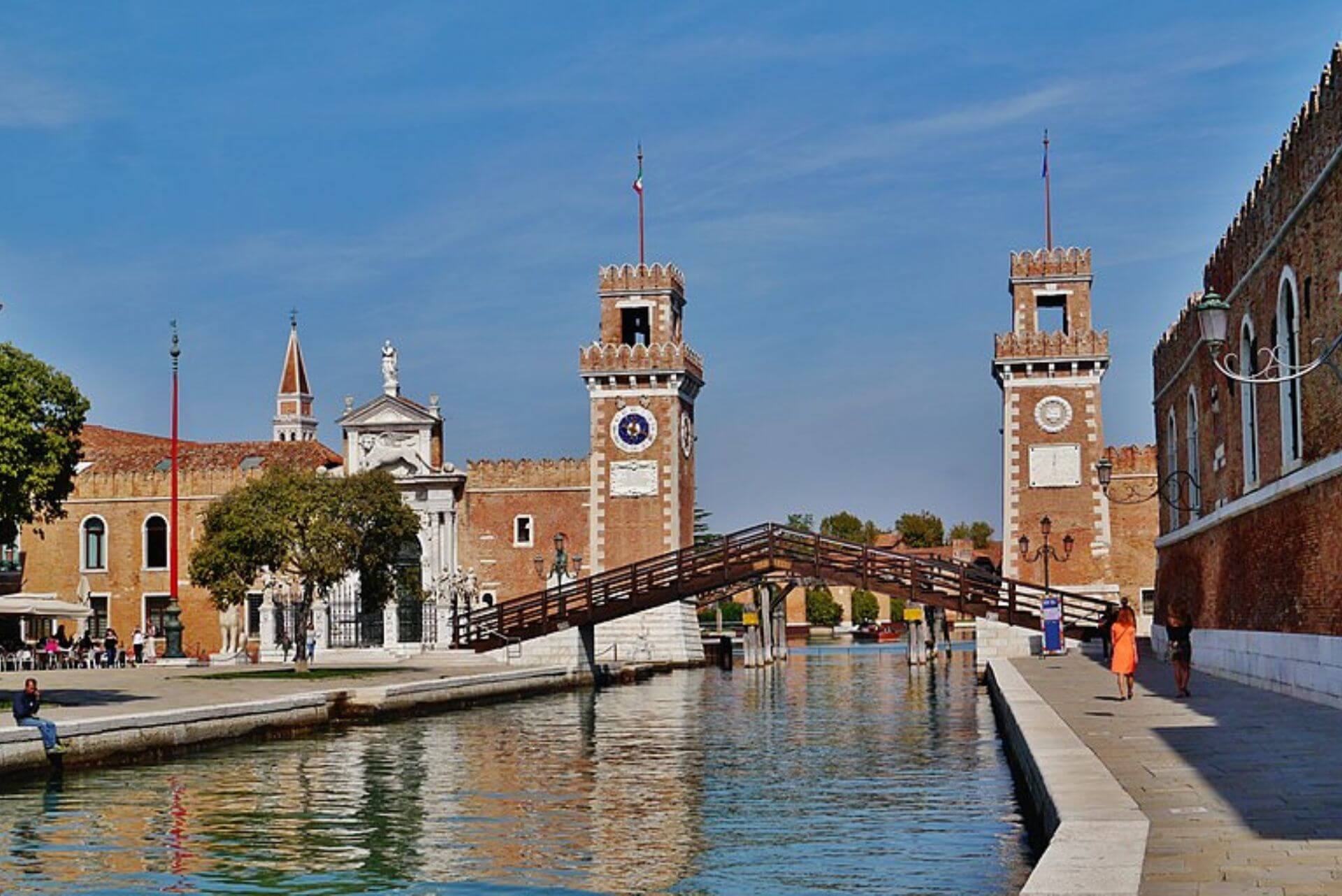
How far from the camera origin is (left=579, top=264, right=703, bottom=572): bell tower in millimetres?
56969

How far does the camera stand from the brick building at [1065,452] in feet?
178

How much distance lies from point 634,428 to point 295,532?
2031 centimetres

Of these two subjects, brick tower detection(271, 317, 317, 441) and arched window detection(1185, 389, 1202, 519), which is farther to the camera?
brick tower detection(271, 317, 317, 441)

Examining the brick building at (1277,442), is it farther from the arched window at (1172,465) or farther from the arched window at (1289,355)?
the arched window at (1172,465)

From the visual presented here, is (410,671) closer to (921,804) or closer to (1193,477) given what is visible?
(1193,477)

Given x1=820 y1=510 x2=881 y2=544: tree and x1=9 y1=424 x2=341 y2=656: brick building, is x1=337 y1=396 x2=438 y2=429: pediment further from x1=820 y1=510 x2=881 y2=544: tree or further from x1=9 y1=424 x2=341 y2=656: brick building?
x1=820 y1=510 x2=881 y2=544: tree

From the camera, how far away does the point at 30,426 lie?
2462 cm

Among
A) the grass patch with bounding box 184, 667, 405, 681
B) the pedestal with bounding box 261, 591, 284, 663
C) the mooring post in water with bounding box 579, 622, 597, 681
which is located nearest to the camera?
the grass patch with bounding box 184, 667, 405, 681

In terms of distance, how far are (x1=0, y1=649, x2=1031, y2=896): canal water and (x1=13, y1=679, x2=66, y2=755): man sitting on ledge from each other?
1.38 ft

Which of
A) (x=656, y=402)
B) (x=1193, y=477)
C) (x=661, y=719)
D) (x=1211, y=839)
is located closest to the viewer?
(x=1211, y=839)

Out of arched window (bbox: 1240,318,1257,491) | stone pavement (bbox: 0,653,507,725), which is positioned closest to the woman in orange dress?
arched window (bbox: 1240,318,1257,491)

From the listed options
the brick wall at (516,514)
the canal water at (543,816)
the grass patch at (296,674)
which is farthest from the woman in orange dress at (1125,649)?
the brick wall at (516,514)

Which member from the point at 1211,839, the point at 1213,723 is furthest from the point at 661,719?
the point at 1211,839

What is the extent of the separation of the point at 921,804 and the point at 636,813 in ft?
8.63
